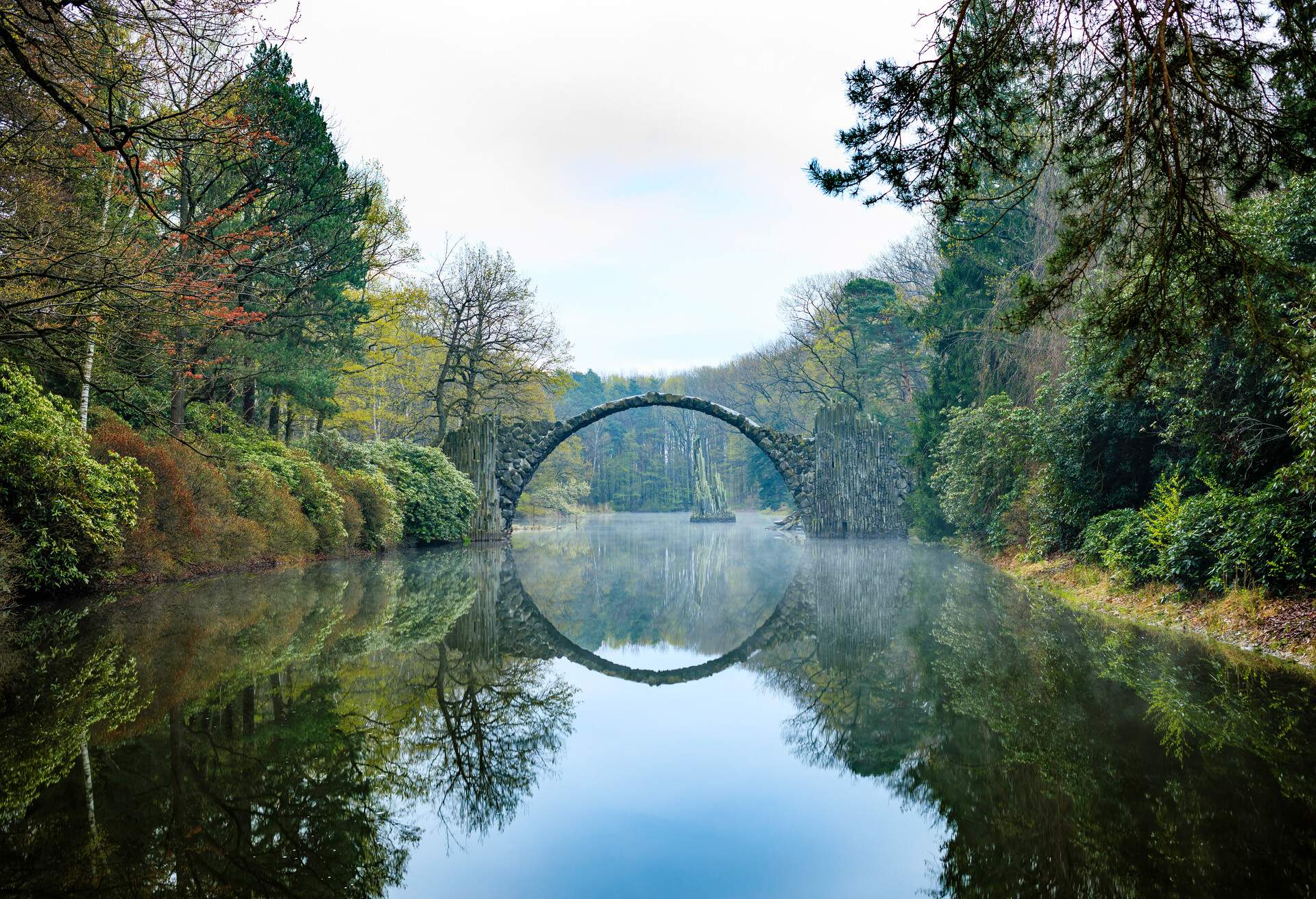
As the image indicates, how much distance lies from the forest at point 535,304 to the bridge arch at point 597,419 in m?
1.69

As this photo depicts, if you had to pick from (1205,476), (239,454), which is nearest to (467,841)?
(1205,476)

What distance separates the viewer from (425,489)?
1972cm

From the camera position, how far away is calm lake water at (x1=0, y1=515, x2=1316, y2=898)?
2666mm

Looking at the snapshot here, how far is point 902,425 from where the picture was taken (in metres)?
29.6

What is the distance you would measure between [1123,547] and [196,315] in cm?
1123

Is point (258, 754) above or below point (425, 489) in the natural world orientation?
below

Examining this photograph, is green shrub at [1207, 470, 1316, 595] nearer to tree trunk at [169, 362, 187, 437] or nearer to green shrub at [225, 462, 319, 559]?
green shrub at [225, 462, 319, 559]

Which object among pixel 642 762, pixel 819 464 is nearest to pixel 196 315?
pixel 642 762

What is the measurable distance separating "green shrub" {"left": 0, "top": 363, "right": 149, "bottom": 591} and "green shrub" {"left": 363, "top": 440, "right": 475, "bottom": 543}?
9301mm

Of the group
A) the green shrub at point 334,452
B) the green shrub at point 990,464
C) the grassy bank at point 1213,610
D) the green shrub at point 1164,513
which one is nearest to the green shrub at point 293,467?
the green shrub at point 334,452

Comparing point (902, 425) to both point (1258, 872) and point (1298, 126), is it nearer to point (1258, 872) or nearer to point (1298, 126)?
point (1298, 126)

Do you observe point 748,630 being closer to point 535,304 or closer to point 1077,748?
point 1077,748

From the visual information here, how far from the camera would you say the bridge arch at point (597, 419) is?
2353 centimetres

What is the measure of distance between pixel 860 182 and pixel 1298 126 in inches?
88.4
